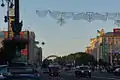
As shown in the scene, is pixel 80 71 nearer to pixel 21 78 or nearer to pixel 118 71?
pixel 118 71

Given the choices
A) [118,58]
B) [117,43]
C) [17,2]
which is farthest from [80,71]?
[117,43]

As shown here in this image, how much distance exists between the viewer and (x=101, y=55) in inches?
7672

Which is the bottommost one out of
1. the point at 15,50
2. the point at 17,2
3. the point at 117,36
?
the point at 15,50

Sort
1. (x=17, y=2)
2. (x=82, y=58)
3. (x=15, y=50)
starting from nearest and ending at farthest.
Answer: (x=17, y=2) < (x=15, y=50) < (x=82, y=58)

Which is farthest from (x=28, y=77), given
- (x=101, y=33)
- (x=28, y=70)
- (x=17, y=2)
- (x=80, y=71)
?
(x=101, y=33)

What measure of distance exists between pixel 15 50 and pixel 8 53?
8.98 m

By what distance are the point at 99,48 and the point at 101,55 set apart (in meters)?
4.63

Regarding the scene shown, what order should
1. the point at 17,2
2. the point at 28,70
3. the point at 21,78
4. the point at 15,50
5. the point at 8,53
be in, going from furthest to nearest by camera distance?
1. the point at 8,53
2. the point at 15,50
3. the point at 17,2
4. the point at 28,70
5. the point at 21,78

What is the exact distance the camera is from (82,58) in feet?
629

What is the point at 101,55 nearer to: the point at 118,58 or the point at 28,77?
the point at 118,58

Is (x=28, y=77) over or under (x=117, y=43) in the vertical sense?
under

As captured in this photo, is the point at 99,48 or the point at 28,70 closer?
the point at 28,70

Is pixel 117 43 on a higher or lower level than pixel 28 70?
higher

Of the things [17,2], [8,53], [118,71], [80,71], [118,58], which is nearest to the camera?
[17,2]
